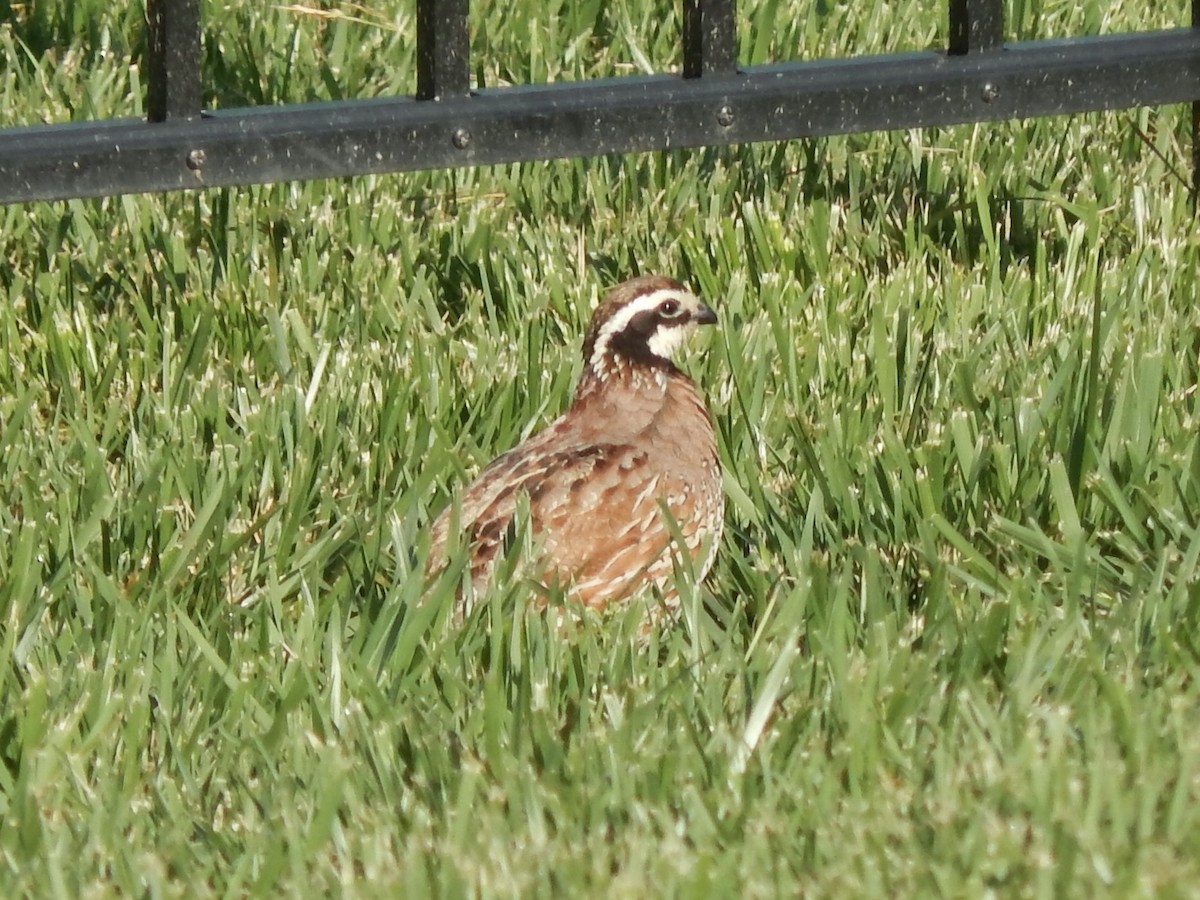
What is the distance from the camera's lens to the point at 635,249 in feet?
19.0

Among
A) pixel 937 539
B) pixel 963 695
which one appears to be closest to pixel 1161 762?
pixel 963 695

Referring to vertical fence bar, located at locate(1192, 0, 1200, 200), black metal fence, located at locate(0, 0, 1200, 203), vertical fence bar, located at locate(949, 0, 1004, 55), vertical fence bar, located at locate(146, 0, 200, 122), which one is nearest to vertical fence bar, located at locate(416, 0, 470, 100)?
black metal fence, located at locate(0, 0, 1200, 203)

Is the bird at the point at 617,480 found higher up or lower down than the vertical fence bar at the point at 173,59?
lower down

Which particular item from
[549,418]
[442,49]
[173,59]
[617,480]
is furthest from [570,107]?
[617,480]

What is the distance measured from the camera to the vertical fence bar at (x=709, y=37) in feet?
16.8

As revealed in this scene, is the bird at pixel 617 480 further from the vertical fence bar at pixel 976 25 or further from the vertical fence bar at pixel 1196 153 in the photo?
the vertical fence bar at pixel 1196 153

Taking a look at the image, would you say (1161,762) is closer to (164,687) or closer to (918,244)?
(164,687)

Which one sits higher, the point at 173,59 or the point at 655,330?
the point at 173,59

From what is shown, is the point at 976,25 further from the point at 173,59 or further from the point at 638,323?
the point at 173,59

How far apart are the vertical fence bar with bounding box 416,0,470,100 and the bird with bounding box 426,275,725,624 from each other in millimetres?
736

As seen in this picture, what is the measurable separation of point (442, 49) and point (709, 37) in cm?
68

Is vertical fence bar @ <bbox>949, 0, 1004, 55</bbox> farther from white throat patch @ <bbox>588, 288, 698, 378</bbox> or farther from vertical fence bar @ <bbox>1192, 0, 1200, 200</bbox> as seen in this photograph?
white throat patch @ <bbox>588, 288, 698, 378</bbox>

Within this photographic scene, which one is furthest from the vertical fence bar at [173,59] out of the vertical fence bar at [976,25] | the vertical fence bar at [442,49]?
the vertical fence bar at [976,25]

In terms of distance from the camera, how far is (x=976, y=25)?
5430 millimetres
